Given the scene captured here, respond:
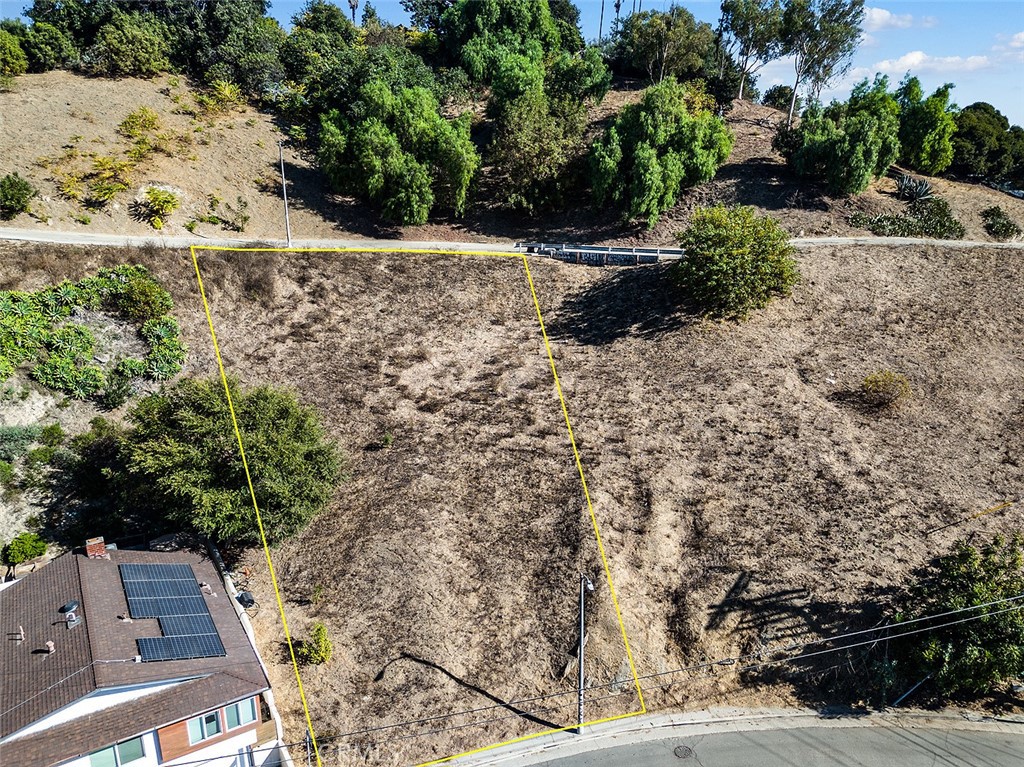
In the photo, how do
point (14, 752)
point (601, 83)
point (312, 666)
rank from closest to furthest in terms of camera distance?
point (14, 752)
point (312, 666)
point (601, 83)

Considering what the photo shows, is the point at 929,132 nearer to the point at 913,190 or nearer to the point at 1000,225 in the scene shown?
the point at 913,190

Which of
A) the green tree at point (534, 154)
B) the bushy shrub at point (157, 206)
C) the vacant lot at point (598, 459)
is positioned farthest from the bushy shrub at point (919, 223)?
the bushy shrub at point (157, 206)

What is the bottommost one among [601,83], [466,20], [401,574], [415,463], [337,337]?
[401,574]

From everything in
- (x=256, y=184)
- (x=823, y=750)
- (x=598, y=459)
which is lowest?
(x=823, y=750)

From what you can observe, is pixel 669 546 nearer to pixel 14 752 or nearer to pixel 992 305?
pixel 14 752

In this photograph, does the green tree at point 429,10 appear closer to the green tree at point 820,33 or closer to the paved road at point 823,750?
the green tree at point 820,33

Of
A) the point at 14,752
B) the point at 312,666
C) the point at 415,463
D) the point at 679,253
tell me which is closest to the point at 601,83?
the point at 679,253

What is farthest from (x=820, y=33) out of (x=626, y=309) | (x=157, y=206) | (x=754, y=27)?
(x=157, y=206)
